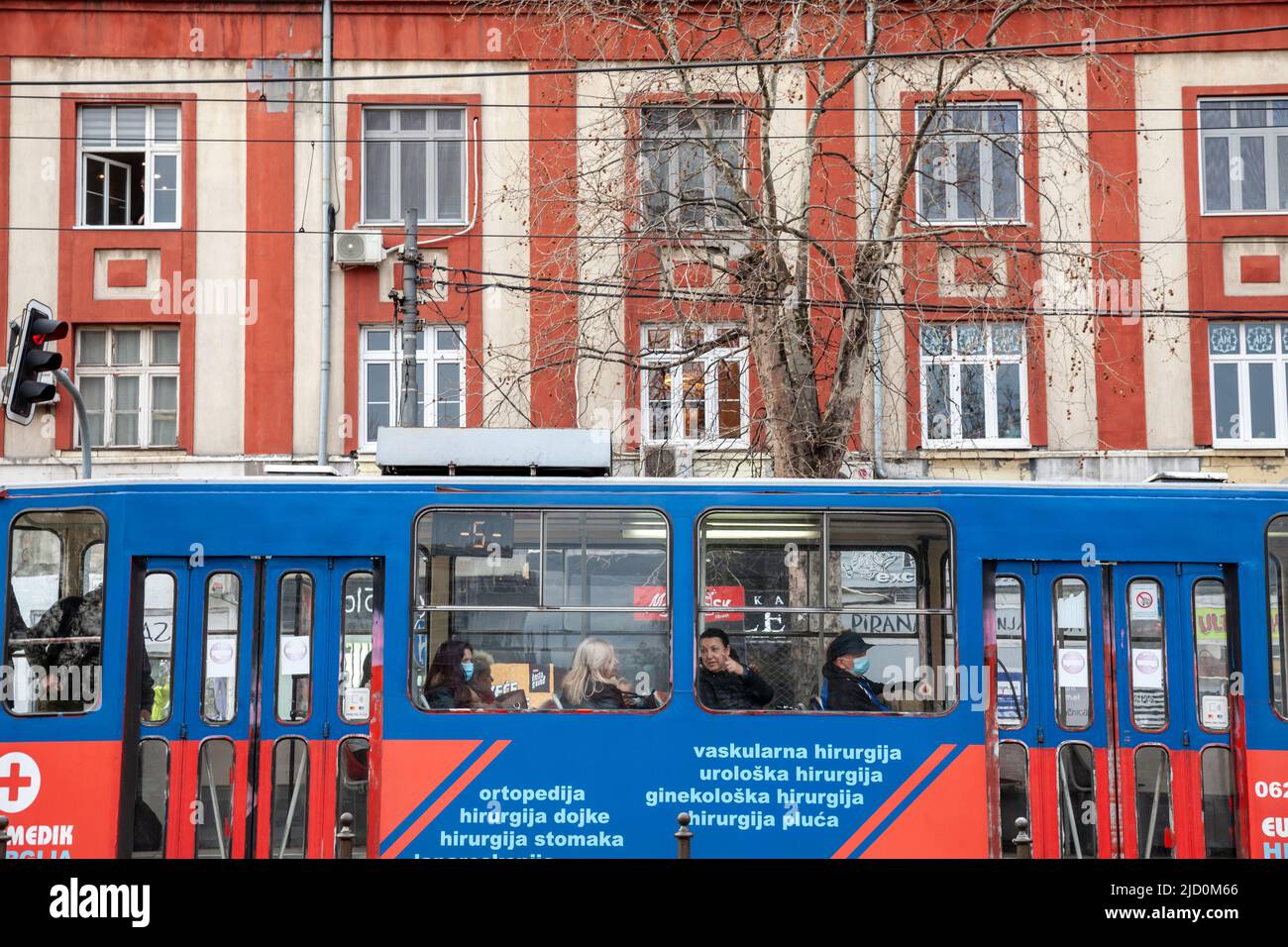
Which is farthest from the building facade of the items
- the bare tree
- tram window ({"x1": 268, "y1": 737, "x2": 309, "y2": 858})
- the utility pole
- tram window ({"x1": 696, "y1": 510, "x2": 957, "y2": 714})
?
tram window ({"x1": 268, "y1": 737, "x2": 309, "y2": 858})

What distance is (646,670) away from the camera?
9.80m

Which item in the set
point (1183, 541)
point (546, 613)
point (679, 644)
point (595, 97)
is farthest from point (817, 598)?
A: point (595, 97)

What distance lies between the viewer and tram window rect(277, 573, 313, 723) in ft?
32.2

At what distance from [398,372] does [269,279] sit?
2.30m

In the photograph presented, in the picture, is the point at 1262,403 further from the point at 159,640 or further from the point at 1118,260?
the point at 159,640

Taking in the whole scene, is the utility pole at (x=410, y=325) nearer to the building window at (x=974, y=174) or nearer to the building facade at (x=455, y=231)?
the building facade at (x=455, y=231)

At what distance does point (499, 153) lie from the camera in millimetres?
20656

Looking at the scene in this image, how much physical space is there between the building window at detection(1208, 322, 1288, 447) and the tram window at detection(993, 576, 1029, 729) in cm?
1198

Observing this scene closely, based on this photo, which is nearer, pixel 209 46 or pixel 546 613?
pixel 546 613

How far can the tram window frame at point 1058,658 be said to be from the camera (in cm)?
978

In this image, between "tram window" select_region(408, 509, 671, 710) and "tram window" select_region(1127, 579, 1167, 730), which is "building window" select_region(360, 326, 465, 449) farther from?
"tram window" select_region(1127, 579, 1167, 730)

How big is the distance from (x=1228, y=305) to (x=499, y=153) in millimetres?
10537

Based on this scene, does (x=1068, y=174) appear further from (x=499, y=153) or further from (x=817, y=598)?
(x=817, y=598)

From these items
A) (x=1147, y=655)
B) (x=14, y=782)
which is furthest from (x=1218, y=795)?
(x=14, y=782)
